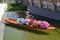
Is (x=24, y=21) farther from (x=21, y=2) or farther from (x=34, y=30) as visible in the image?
(x=21, y=2)

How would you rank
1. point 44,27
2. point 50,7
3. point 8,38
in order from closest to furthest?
point 8,38, point 44,27, point 50,7

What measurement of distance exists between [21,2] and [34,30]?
660 cm

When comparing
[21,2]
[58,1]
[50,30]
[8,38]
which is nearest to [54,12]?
[58,1]

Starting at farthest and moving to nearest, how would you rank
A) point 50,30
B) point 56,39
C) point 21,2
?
point 21,2
point 50,30
point 56,39

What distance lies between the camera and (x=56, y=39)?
3.24 metres

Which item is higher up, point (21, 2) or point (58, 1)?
point (58, 1)

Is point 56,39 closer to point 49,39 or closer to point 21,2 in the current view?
point 49,39

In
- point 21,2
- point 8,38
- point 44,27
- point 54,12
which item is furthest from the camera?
point 21,2

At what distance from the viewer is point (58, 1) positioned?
17.9 ft

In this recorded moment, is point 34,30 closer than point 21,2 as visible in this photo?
Yes

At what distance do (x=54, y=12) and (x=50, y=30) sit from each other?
165 centimetres

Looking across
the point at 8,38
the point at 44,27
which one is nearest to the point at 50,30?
the point at 44,27

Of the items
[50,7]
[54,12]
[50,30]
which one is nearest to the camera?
[50,30]

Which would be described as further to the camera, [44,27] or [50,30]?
[50,30]
